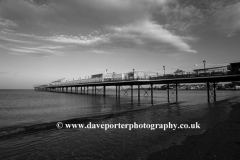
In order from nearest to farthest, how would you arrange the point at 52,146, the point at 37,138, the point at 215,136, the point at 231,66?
the point at 52,146
the point at 215,136
the point at 37,138
the point at 231,66

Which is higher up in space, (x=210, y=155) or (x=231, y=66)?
(x=231, y=66)

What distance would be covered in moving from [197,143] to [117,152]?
15.6 ft

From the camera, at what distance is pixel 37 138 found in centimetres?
990

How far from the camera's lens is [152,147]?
762cm

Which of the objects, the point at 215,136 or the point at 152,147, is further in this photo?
the point at 215,136

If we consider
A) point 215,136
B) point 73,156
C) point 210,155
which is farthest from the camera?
point 215,136

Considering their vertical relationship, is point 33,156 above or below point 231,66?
below

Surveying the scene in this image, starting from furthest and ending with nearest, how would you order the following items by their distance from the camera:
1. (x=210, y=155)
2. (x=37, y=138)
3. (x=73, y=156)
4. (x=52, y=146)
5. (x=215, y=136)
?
(x=37, y=138) → (x=215, y=136) → (x=52, y=146) → (x=73, y=156) → (x=210, y=155)

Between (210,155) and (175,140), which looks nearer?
(210,155)

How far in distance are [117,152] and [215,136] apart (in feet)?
22.4

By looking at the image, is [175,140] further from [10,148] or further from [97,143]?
[10,148]

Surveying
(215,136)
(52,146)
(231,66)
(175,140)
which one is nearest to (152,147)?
(175,140)

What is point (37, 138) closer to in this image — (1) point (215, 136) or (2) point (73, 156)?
(2) point (73, 156)

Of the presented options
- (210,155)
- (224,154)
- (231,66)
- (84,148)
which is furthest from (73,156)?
(231,66)
